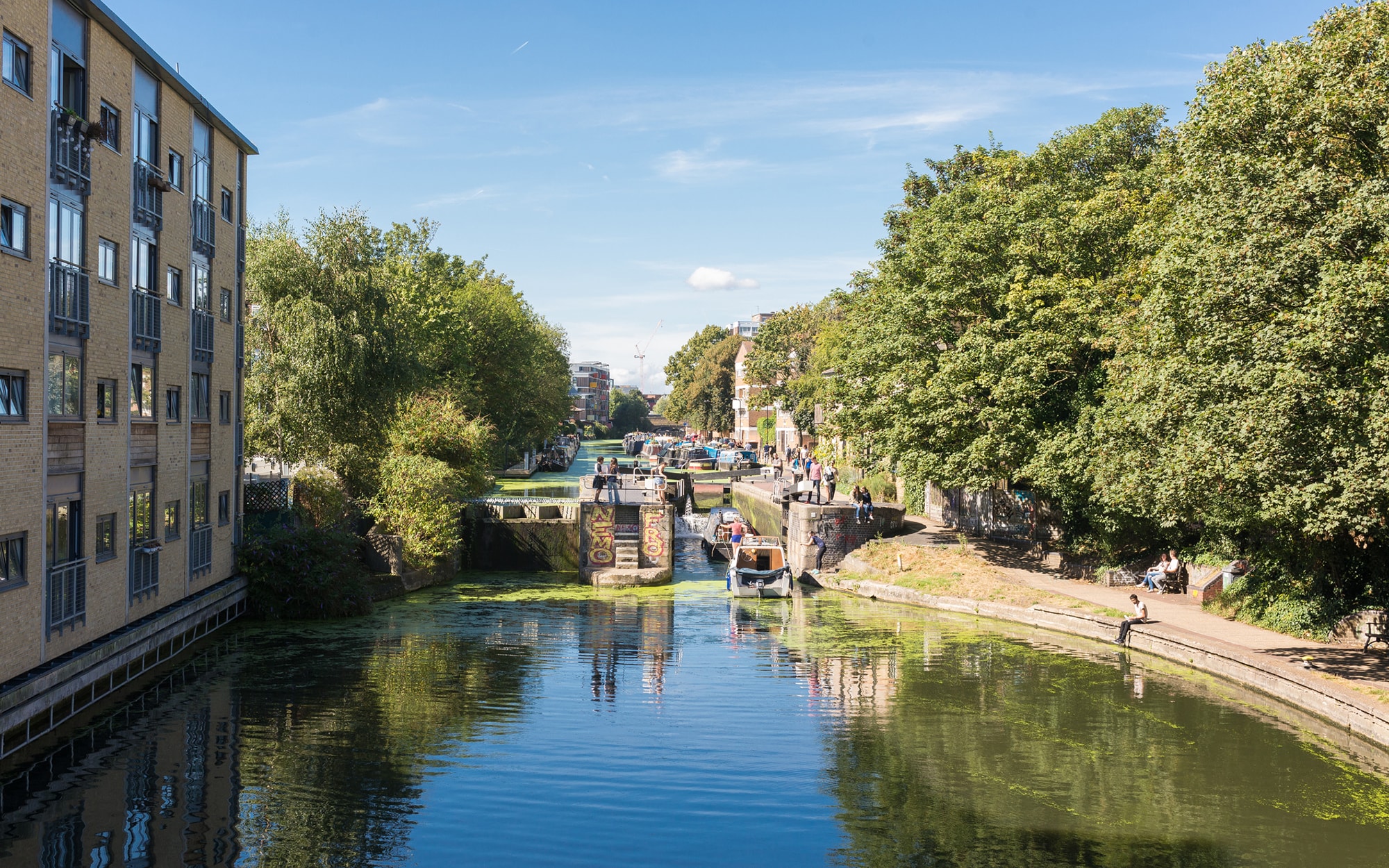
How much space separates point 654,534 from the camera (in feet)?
134

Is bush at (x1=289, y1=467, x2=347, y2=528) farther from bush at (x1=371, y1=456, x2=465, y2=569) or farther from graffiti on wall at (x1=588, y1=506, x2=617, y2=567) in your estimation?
graffiti on wall at (x1=588, y1=506, x2=617, y2=567)

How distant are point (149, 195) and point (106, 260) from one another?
3.23 m

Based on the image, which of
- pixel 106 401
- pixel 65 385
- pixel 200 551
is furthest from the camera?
pixel 200 551

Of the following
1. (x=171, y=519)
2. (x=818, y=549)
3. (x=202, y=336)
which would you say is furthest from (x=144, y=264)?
(x=818, y=549)

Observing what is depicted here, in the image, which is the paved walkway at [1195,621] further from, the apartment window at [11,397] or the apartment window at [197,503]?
the apartment window at [11,397]

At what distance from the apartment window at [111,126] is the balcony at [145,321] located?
3348 mm

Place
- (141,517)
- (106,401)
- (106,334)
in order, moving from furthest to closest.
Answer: (141,517) < (106,401) < (106,334)

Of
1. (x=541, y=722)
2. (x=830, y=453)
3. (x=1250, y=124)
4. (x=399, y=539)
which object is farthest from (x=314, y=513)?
(x=1250, y=124)

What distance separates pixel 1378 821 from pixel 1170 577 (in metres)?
16.5

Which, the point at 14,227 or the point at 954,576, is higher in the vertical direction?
the point at 14,227

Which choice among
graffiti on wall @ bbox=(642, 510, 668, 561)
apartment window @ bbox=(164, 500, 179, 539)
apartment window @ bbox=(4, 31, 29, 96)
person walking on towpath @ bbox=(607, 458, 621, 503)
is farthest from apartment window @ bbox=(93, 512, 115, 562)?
graffiti on wall @ bbox=(642, 510, 668, 561)

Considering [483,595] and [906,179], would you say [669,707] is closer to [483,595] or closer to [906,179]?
[483,595]

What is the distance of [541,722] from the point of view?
21.2m

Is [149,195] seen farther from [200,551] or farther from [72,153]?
[200,551]
